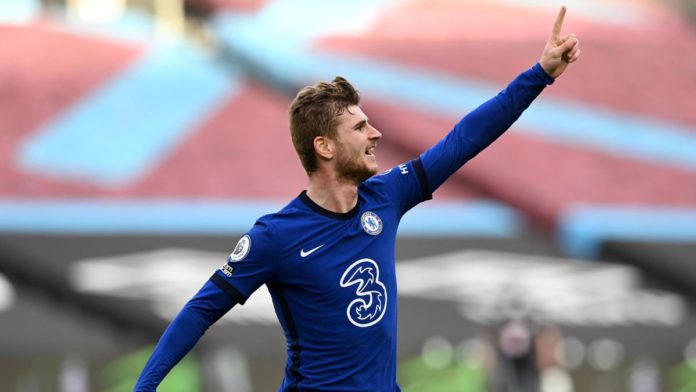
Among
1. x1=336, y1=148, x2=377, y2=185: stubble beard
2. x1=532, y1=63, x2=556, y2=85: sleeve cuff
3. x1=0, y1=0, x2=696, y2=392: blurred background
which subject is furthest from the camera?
x1=0, y1=0, x2=696, y2=392: blurred background

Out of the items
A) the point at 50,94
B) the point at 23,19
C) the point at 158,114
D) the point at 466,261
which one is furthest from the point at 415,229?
the point at 23,19

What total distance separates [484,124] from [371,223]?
21.9 inches

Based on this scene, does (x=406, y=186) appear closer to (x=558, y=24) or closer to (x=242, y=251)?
(x=242, y=251)

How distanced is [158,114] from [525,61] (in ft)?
16.9

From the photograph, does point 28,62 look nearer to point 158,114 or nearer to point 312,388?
point 158,114

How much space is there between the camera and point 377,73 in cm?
1616

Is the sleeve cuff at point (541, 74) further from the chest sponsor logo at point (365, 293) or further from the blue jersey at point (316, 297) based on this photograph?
the chest sponsor logo at point (365, 293)

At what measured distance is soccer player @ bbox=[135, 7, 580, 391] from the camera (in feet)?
13.1

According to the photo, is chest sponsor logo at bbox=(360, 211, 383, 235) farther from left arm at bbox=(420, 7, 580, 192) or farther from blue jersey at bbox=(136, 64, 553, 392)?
left arm at bbox=(420, 7, 580, 192)

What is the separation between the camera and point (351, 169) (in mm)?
4102

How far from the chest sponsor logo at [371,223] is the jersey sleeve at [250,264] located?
1.10 feet

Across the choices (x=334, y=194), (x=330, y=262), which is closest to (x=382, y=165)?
(x=334, y=194)

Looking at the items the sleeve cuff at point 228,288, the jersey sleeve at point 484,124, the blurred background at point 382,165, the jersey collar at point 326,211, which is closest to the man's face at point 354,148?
the jersey collar at point 326,211

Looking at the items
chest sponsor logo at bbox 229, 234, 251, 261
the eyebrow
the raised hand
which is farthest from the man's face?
the raised hand
